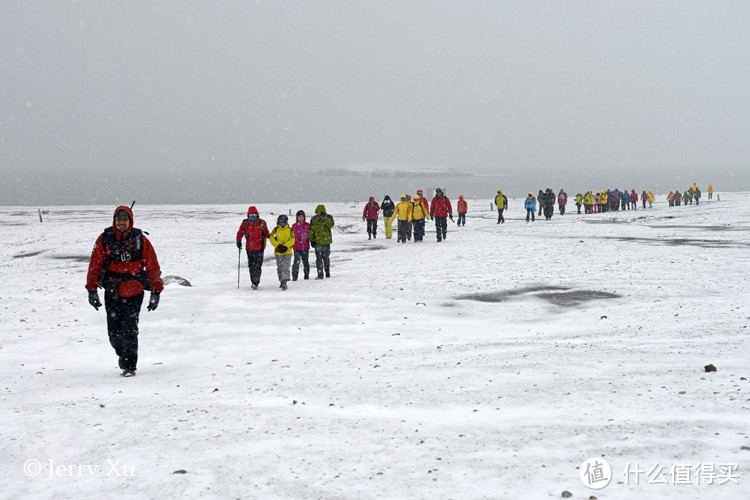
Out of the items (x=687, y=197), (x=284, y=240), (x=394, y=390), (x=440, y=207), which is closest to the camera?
(x=394, y=390)

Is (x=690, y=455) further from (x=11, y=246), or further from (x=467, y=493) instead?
(x=11, y=246)

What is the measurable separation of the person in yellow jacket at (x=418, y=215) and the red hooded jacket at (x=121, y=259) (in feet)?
47.5

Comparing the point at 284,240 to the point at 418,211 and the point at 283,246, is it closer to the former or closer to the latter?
the point at 283,246

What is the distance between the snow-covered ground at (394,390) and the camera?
378 centimetres

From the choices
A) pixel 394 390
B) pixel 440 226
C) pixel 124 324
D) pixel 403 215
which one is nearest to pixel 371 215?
pixel 403 215

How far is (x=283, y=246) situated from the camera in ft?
43.7

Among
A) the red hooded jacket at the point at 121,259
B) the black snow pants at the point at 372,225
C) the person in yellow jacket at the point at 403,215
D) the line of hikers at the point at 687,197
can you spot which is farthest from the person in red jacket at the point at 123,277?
the line of hikers at the point at 687,197

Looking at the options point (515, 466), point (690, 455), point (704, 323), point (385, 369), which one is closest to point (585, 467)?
point (515, 466)

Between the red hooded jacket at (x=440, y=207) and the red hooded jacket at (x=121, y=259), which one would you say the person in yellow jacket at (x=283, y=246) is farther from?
the red hooded jacket at (x=440, y=207)

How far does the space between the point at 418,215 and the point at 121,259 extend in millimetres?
14925

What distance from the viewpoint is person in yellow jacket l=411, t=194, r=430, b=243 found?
20.8 meters

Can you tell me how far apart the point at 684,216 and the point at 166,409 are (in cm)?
2871

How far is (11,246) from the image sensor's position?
24.9 m

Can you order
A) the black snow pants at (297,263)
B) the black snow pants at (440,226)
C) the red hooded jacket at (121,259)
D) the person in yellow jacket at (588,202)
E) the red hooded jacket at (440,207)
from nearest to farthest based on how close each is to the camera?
the red hooded jacket at (121,259) → the black snow pants at (297,263) → the red hooded jacket at (440,207) → the black snow pants at (440,226) → the person in yellow jacket at (588,202)
